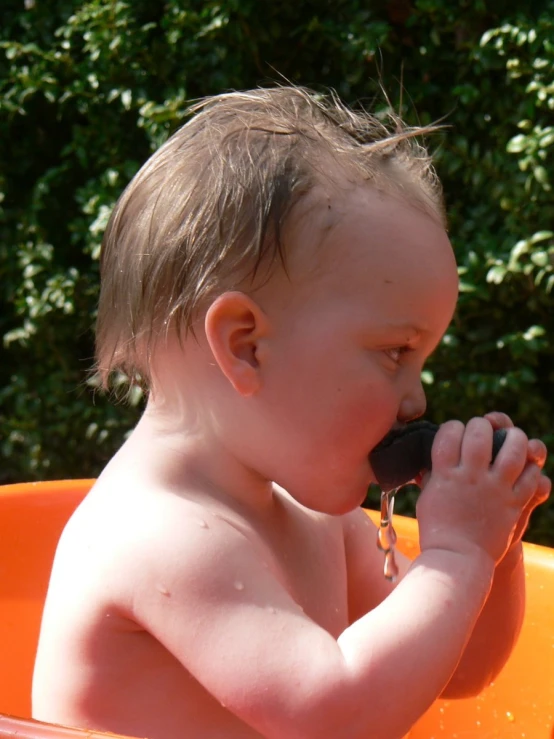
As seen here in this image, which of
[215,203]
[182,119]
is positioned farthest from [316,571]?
[182,119]

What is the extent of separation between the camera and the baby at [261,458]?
0.97 m

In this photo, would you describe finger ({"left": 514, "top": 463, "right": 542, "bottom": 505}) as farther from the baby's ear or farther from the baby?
the baby's ear

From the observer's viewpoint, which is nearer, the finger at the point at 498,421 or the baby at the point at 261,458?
the baby at the point at 261,458

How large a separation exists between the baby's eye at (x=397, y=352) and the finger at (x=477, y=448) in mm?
105

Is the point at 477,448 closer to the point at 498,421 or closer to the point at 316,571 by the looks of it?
the point at 498,421

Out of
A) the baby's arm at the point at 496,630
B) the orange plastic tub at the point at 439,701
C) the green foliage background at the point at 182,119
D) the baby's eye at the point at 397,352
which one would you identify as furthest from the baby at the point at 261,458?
the green foliage background at the point at 182,119

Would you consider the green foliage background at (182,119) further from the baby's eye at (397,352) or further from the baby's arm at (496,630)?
the baby's eye at (397,352)

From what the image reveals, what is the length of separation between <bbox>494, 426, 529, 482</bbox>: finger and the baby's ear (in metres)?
0.26

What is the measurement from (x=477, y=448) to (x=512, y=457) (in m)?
0.04

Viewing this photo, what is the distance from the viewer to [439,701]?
1.57 metres

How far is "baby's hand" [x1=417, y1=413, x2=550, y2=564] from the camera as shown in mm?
1039

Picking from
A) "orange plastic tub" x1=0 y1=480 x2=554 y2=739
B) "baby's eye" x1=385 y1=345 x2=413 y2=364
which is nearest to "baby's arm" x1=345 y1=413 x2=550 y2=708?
"baby's eye" x1=385 y1=345 x2=413 y2=364

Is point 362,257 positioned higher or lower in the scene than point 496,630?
higher

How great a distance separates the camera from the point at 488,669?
4.28 feet
